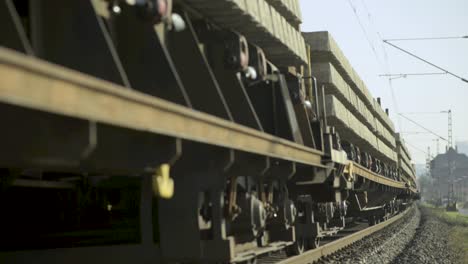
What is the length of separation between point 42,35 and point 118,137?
0.97 m

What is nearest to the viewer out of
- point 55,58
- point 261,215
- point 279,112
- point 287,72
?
point 55,58

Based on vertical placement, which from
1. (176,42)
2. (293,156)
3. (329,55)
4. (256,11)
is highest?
(329,55)

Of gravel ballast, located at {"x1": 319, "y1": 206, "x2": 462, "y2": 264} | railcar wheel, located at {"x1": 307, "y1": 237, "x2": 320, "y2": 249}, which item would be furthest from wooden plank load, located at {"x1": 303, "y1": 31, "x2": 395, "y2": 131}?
railcar wheel, located at {"x1": 307, "y1": 237, "x2": 320, "y2": 249}

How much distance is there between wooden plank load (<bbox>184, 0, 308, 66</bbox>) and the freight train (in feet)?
0.11

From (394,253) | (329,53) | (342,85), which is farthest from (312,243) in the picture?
(342,85)

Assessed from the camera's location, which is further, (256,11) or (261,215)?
(256,11)

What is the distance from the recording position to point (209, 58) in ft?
28.1

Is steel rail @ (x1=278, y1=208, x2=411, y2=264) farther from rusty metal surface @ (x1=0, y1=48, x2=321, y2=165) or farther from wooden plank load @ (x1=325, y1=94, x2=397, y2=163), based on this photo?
rusty metal surface @ (x1=0, y1=48, x2=321, y2=165)

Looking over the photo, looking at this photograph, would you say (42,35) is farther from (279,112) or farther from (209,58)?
(279,112)

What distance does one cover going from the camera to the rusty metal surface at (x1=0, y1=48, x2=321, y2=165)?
335 cm

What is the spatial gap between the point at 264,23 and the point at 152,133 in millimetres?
4585

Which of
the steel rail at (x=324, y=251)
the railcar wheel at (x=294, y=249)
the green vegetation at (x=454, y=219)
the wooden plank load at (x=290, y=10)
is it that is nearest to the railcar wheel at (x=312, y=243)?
the steel rail at (x=324, y=251)

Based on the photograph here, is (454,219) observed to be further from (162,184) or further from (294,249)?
(162,184)

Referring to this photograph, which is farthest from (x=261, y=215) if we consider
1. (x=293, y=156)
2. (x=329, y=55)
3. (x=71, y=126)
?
(x=329, y=55)
